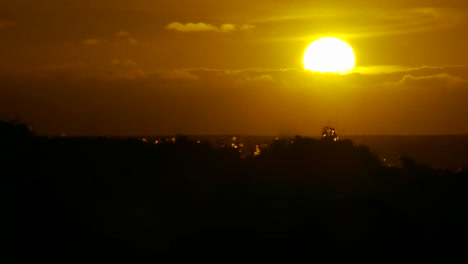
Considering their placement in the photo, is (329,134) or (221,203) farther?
(329,134)

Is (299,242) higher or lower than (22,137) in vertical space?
lower

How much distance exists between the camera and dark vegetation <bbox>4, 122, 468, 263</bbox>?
16.4m

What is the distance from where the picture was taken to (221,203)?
705 inches

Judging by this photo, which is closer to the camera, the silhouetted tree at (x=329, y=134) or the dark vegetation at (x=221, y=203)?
the dark vegetation at (x=221, y=203)

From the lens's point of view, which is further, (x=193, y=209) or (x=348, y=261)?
(x=193, y=209)

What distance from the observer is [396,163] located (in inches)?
802

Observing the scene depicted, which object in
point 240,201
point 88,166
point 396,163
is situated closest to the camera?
point 240,201

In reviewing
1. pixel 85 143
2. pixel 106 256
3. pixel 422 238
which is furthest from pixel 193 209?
pixel 422 238

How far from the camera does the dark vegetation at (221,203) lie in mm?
16422

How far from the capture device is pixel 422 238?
16469 mm

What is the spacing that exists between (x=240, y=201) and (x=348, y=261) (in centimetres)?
296

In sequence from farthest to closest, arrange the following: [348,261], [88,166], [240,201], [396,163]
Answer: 1. [396,163]
2. [88,166]
3. [240,201]
4. [348,261]

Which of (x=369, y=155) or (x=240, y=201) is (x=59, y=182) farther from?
(x=369, y=155)

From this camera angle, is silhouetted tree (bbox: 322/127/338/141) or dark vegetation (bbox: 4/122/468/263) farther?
silhouetted tree (bbox: 322/127/338/141)
